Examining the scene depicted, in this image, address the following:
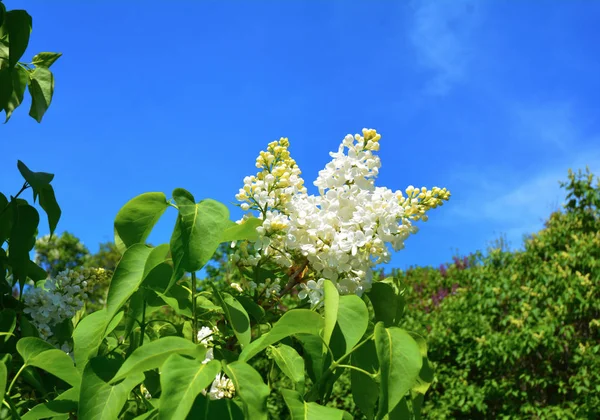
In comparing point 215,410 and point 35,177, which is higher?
point 35,177

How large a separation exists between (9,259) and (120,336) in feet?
1.36

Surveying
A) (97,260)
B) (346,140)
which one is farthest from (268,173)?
(97,260)

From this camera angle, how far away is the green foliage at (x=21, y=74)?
1.92 meters

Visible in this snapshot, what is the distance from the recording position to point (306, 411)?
129cm

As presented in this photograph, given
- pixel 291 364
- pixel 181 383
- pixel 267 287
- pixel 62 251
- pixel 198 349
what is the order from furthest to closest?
pixel 62 251 < pixel 267 287 < pixel 291 364 < pixel 198 349 < pixel 181 383

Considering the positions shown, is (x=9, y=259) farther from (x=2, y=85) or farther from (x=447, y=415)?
(x=447, y=415)

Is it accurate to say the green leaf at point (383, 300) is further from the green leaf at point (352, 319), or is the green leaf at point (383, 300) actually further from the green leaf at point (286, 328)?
the green leaf at point (286, 328)

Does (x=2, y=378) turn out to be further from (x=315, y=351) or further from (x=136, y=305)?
(x=315, y=351)

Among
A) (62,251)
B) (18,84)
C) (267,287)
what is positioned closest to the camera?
(267,287)

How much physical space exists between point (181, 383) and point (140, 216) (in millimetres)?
421

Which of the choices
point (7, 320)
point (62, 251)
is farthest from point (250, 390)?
point (62, 251)

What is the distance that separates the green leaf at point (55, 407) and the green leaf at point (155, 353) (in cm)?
32

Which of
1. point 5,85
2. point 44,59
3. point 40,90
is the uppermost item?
point 44,59

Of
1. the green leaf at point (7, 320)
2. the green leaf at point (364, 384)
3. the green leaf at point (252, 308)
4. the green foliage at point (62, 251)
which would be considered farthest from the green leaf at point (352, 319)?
the green foliage at point (62, 251)
